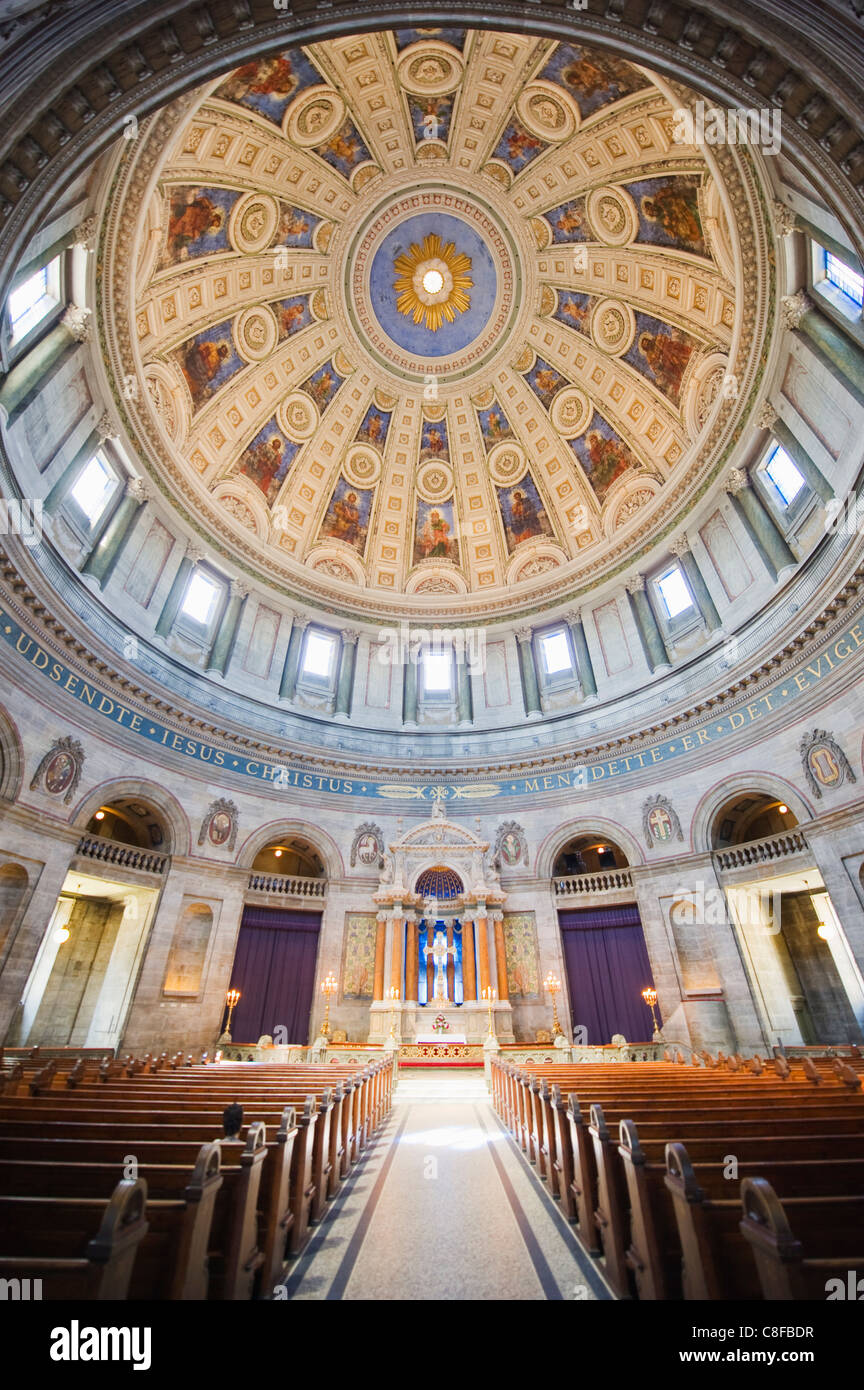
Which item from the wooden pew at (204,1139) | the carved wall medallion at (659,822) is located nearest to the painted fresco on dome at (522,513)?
the carved wall medallion at (659,822)

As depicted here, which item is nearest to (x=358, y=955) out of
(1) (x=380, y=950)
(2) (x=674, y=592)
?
(1) (x=380, y=950)

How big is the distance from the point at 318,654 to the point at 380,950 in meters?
12.3

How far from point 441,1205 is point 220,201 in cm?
2685

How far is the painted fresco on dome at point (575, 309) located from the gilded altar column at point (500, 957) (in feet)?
79.5

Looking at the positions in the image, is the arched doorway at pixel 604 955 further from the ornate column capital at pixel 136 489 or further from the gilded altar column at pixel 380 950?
the ornate column capital at pixel 136 489

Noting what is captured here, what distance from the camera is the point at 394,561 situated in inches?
1102

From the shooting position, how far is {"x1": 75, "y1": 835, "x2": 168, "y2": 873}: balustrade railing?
15.2 m

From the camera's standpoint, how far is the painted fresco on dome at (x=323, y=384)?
2584cm

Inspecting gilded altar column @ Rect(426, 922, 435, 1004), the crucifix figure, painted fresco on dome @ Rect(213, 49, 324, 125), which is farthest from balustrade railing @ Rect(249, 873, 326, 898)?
painted fresco on dome @ Rect(213, 49, 324, 125)

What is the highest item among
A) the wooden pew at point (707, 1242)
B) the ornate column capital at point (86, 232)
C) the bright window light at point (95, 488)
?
the ornate column capital at point (86, 232)

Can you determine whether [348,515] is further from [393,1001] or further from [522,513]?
[393,1001]

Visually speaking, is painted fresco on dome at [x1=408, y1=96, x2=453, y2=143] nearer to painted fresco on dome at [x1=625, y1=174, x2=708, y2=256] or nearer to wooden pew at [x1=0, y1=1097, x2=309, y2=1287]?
painted fresco on dome at [x1=625, y1=174, x2=708, y2=256]

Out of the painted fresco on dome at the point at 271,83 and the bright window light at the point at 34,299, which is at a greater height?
the painted fresco on dome at the point at 271,83
